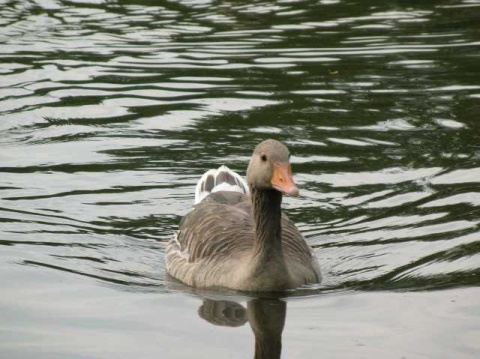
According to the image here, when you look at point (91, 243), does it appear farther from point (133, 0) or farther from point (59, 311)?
point (133, 0)

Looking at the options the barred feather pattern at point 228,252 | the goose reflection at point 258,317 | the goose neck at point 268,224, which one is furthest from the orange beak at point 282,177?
the goose reflection at point 258,317

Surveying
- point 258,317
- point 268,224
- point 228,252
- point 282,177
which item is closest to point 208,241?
point 228,252

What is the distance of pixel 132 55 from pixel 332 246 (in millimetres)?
9373

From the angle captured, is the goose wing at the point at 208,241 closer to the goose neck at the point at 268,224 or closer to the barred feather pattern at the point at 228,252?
the barred feather pattern at the point at 228,252

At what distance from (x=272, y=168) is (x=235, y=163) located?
15.2ft

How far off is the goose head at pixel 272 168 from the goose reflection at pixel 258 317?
1.00m

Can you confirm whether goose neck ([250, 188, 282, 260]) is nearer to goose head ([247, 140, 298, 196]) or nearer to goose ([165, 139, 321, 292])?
goose ([165, 139, 321, 292])

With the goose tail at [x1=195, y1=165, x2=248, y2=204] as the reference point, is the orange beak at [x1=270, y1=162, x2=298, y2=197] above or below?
above

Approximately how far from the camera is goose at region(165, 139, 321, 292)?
448 inches

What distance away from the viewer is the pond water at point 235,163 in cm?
1051

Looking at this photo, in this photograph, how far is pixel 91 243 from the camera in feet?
43.4

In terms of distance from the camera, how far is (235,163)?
52.0 ft

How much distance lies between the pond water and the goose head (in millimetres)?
1023

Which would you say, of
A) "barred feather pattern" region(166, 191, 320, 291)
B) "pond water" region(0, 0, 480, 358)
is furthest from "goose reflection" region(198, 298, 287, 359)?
"barred feather pattern" region(166, 191, 320, 291)
